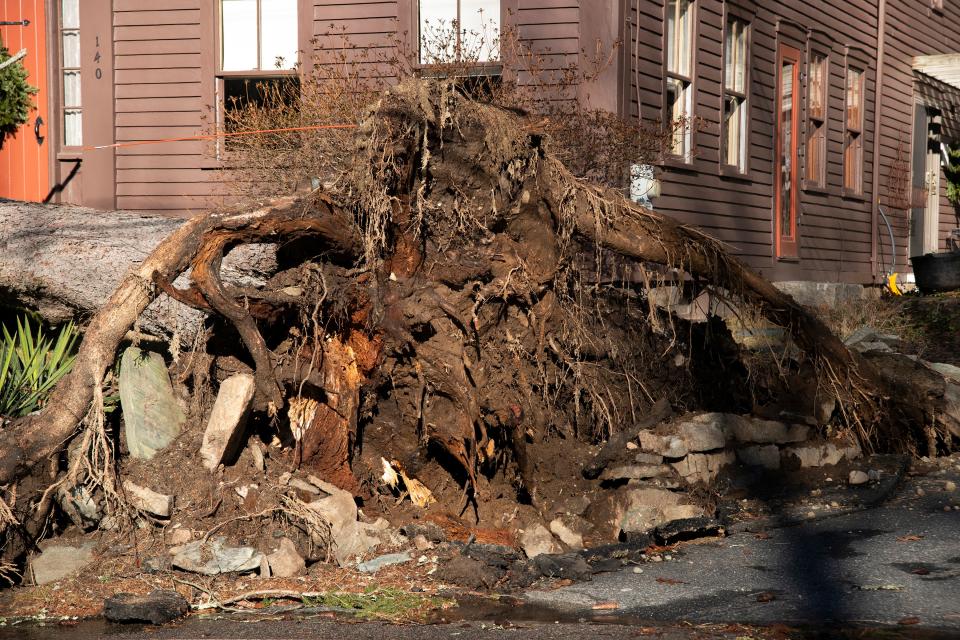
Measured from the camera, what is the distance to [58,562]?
5.15 metres

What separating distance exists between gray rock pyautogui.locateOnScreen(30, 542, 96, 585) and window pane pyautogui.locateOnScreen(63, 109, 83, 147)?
7.50 meters

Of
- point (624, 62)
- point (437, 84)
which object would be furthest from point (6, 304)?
point (624, 62)

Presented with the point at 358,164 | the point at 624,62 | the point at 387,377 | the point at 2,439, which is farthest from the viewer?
the point at 624,62

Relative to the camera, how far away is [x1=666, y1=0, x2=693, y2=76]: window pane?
11076 millimetres

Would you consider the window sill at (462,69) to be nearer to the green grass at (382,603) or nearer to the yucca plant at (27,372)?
the yucca plant at (27,372)

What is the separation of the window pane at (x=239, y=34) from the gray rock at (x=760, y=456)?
22.8ft

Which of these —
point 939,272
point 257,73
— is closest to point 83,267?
point 257,73

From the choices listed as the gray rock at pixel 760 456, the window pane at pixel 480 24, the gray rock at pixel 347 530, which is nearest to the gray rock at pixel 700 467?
the gray rock at pixel 760 456

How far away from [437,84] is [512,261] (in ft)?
3.98

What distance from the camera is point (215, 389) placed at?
5.94 metres

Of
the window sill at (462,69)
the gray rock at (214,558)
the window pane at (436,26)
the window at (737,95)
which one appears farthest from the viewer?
the window at (737,95)

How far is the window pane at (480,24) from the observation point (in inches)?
386

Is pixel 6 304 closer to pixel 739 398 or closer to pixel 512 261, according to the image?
pixel 512 261

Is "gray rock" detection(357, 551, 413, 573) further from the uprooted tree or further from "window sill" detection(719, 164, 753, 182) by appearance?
"window sill" detection(719, 164, 753, 182)
